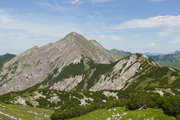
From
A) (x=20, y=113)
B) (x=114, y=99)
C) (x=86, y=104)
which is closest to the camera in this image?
(x=20, y=113)

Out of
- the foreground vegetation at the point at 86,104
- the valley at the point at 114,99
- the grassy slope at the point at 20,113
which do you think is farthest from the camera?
the grassy slope at the point at 20,113

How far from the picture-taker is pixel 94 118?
152 ft

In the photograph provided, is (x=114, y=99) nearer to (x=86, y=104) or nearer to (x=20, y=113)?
(x=86, y=104)

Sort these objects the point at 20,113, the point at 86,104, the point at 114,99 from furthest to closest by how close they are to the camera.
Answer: the point at 114,99
the point at 86,104
the point at 20,113

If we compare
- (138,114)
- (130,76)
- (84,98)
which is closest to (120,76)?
(130,76)

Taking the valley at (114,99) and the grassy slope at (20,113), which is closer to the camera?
the valley at (114,99)

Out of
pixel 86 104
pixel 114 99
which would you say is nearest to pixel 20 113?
pixel 86 104

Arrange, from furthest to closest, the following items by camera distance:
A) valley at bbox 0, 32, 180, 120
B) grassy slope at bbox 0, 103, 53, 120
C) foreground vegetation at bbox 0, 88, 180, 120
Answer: grassy slope at bbox 0, 103, 53, 120, valley at bbox 0, 32, 180, 120, foreground vegetation at bbox 0, 88, 180, 120

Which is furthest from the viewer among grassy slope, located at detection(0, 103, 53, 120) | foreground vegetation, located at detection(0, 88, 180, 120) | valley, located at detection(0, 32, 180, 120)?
grassy slope, located at detection(0, 103, 53, 120)

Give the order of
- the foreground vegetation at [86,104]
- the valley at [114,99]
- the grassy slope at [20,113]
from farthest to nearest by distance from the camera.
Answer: the grassy slope at [20,113] < the valley at [114,99] < the foreground vegetation at [86,104]

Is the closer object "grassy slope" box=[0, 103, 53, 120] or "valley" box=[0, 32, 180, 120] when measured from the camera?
"valley" box=[0, 32, 180, 120]

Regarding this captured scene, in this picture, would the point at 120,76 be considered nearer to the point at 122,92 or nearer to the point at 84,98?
the point at 122,92

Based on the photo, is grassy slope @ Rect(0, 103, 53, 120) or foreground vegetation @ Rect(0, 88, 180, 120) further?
grassy slope @ Rect(0, 103, 53, 120)

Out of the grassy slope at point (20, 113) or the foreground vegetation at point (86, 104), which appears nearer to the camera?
the foreground vegetation at point (86, 104)
